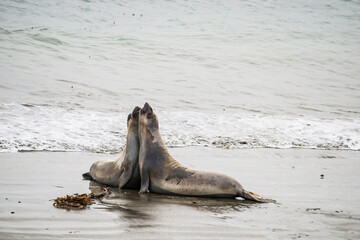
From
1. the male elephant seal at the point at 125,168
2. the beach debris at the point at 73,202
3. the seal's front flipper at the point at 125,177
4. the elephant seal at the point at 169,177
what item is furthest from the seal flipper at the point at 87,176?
the beach debris at the point at 73,202

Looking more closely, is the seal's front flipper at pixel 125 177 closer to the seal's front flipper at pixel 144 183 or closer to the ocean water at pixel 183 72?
the seal's front flipper at pixel 144 183

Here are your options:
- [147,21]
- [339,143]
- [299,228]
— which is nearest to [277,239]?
[299,228]

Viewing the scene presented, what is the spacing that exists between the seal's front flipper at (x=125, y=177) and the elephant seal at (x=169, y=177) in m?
0.16

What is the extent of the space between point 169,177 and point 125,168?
23.6 inches

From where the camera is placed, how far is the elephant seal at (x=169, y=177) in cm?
530

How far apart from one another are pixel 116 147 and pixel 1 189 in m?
3.29

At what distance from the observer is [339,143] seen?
31.3 ft

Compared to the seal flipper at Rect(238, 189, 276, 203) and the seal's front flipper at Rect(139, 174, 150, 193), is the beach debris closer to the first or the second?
the seal's front flipper at Rect(139, 174, 150, 193)

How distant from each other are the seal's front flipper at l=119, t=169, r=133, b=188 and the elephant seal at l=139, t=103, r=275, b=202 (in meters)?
0.16

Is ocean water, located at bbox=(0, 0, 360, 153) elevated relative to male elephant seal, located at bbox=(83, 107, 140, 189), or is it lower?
elevated

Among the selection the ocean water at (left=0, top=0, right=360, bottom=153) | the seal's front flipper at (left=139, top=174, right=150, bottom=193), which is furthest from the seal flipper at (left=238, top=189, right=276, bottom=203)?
the ocean water at (left=0, top=0, right=360, bottom=153)

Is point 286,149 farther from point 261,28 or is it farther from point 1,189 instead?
point 261,28

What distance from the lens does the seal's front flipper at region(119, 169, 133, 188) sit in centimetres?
575

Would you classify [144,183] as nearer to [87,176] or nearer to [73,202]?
[87,176]
